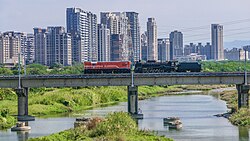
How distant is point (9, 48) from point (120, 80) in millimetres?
123297

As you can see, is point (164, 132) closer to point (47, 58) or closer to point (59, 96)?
point (59, 96)

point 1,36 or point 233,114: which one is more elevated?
point 1,36

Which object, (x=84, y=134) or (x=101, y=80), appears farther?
(x=101, y=80)

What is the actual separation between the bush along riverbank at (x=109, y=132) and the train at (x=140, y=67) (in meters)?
26.1

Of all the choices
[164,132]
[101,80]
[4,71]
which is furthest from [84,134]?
[4,71]

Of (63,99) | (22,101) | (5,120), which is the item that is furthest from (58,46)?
(5,120)

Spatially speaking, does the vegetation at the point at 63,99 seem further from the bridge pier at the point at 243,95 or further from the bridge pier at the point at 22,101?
the bridge pier at the point at 243,95

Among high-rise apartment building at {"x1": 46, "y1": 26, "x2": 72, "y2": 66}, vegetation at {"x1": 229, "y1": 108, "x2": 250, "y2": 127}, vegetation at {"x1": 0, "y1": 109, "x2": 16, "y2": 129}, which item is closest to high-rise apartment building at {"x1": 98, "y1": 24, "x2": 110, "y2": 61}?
high-rise apartment building at {"x1": 46, "y1": 26, "x2": 72, "y2": 66}

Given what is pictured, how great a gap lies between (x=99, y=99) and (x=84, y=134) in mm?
48042

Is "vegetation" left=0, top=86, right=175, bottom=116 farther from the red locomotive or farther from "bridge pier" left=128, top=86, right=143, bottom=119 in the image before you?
"bridge pier" left=128, top=86, right=143, bottom=119

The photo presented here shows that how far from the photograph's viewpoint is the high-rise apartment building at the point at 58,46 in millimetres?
166875

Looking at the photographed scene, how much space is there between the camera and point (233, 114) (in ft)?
210

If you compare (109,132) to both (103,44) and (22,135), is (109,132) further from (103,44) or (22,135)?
(103,44)

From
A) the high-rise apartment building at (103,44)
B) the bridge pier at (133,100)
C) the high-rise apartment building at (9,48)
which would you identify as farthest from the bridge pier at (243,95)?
the high-rise apartment building at (9,48)
